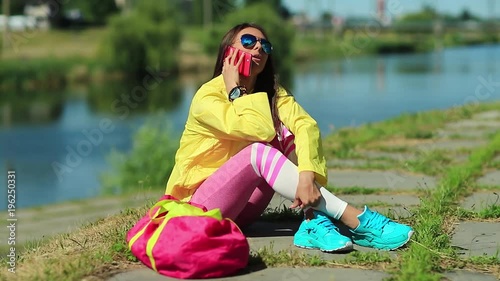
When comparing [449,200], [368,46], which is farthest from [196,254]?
[368,46]

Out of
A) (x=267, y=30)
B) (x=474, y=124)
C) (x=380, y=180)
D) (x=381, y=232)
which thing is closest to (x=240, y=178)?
(x=381, y=232)

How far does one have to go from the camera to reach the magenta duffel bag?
2584 mm

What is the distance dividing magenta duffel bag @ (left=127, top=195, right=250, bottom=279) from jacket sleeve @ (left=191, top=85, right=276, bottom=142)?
38 centimetres

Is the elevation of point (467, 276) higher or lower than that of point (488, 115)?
higher

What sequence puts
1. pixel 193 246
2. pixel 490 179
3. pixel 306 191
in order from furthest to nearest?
1. pixel 490 179
2. pixel 306 191
3. pixel 193 246

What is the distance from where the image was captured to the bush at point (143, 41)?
2870 cm

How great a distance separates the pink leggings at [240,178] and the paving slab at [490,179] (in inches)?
76.9

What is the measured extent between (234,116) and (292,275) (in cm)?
67

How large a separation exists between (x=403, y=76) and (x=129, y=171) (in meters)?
15.3

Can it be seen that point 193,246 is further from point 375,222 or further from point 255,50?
point 255,50

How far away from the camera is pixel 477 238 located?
322cm

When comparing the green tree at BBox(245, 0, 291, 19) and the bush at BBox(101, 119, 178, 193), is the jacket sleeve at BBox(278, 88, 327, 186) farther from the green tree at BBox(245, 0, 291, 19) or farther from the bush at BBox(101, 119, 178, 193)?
the green tree at BBox(245, 0, 291, 19)

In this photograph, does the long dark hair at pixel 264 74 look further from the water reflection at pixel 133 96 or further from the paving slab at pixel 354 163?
the water reflection at pixel 133 96

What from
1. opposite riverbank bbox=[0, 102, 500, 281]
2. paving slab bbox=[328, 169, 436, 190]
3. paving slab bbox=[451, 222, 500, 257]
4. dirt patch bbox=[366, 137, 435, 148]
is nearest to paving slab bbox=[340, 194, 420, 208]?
opposite riverbank bbox=[0, 102, 500, 281]
